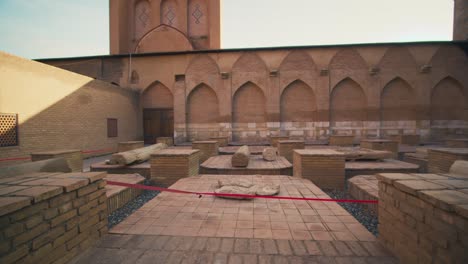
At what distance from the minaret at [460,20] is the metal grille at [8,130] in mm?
26571

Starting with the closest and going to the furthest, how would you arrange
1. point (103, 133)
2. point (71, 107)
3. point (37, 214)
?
1. point (37, 214)
2. point (71, 107)
3. point (103, 133)

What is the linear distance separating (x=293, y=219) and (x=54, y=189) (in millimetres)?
2706

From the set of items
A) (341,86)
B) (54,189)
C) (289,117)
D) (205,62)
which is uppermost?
(205,62)

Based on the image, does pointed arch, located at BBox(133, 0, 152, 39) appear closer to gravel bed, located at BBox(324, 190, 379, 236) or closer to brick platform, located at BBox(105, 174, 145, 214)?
brick platform, located at BBox(105, 174, 145, 214)

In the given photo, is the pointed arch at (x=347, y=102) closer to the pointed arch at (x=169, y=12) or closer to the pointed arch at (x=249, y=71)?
the pointed arch at (x=249, y=71)

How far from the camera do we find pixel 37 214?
1.69 m

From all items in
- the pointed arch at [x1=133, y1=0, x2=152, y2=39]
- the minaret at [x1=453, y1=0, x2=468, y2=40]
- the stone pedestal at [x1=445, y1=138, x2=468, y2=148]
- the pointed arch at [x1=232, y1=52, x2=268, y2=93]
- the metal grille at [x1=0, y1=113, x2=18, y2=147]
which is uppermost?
the pointed arch at [x1=133, y1=0, x2=152, y2=39]

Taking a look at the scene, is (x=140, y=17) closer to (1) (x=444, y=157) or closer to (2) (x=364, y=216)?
(2) (x=364, y=216)

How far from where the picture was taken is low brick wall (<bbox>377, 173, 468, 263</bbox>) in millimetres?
1446

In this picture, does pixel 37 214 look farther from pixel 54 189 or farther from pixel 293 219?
pixel 293 219

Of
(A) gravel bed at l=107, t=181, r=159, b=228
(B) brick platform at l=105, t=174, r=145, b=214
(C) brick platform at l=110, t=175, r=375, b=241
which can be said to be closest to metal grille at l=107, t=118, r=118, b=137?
(B) brick platform at l=105, t=174, r=145, b=214

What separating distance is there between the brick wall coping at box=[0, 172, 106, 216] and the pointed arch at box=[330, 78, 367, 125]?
47.0 feet

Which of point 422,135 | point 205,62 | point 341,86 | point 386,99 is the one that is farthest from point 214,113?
point 422,135

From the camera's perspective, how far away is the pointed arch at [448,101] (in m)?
13.2
